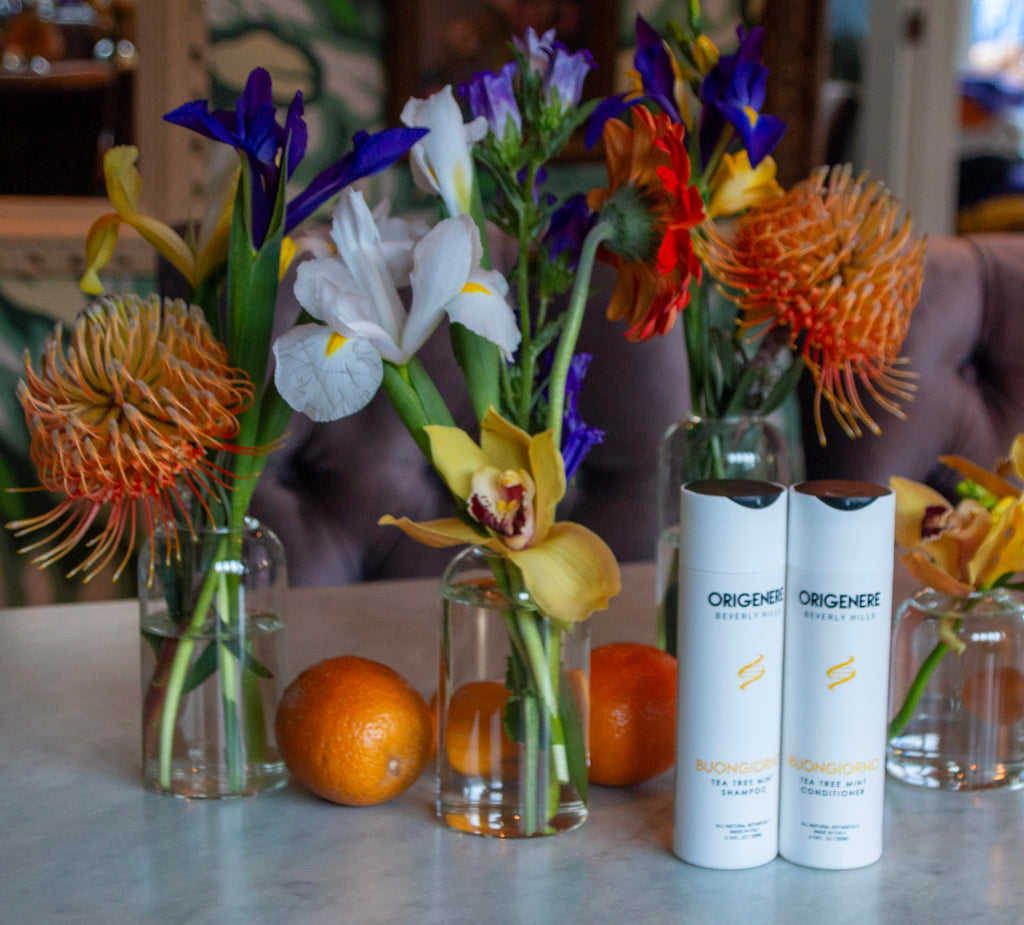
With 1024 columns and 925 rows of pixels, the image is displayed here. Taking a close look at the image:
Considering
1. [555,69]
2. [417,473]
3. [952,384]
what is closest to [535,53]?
[555,69]

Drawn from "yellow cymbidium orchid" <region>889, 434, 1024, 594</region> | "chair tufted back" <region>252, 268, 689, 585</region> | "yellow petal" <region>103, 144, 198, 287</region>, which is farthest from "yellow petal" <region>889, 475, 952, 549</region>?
"chair tufted back" <region>252, 268, 689, 585</region>

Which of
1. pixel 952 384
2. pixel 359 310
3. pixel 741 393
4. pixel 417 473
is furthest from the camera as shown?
pixel 952 384

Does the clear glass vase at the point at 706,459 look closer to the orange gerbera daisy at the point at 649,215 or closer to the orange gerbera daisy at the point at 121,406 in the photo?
the orange gerbera daisy at the point at 649,215

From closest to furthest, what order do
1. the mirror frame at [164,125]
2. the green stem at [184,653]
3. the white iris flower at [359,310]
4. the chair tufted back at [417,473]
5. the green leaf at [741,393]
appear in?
the white iris flower at [359,310]
the green stem at [184,653]
the green leaf at [741,393]
the chair tufted back at [417,473]
the mirror frame at [164,125]

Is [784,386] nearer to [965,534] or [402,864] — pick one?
[965,534]

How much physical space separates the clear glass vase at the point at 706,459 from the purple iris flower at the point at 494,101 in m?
0.25

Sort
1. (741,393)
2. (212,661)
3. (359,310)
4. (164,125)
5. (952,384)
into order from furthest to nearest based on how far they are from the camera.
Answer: (164,125), (952,384), (741,393), (212,661), (359,310)

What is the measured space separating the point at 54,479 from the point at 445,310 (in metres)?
0.20

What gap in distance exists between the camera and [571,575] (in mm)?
551

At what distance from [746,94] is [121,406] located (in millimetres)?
371

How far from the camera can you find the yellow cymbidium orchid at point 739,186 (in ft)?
2.29

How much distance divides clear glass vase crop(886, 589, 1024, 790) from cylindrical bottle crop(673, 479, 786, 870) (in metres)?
0.16

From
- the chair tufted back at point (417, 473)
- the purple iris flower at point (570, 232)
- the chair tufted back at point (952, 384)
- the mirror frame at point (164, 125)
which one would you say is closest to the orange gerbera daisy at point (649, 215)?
the purple iris flower at point (570, 232)

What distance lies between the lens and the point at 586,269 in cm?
59
